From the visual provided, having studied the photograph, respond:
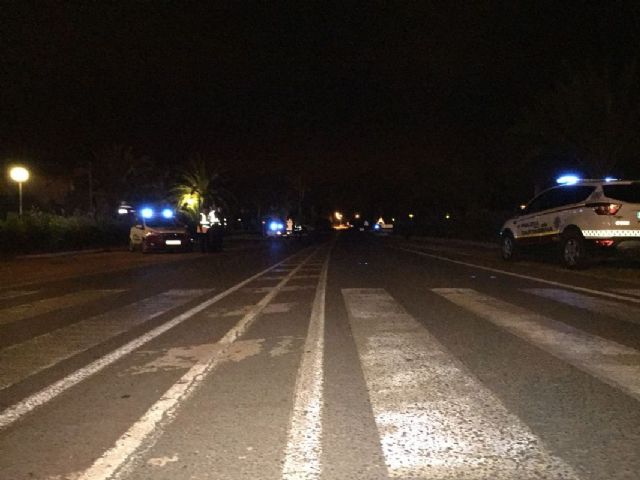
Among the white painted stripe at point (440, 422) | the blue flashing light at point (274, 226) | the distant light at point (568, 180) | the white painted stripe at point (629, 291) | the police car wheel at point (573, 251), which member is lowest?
the white painted stripe at point (440, 422)

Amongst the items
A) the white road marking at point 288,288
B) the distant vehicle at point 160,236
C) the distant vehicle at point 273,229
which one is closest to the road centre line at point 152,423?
the white road marking at point 288,288

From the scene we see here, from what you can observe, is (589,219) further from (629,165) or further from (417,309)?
(629,165)

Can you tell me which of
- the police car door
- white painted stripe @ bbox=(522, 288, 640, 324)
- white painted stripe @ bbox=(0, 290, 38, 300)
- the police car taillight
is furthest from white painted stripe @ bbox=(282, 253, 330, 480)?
the police car door

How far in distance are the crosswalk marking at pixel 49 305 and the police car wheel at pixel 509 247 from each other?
41.3 feet

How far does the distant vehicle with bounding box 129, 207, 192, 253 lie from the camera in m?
31.8

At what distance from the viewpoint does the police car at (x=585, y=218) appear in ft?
53.9

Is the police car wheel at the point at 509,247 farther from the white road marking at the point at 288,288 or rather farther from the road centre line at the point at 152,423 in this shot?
the road centre line at the point at 152,423

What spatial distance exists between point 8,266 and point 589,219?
1897cm

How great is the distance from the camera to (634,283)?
1495 cm

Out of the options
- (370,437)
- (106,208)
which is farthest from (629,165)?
(106,208)

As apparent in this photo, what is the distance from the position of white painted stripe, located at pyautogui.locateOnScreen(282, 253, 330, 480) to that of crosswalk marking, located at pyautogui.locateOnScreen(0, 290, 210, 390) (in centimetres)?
284

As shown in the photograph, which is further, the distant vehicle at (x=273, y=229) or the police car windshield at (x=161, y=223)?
the distant vehicle at (x=273, y=229)

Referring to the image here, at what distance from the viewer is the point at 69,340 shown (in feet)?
29.1

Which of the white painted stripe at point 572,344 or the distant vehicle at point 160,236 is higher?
the distant vehicle at point 160,236
